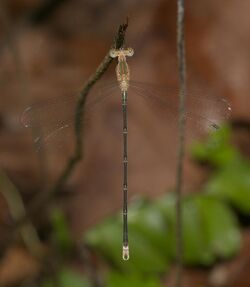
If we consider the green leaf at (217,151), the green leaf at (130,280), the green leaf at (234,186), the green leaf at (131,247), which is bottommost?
the green leaf at (130,280)

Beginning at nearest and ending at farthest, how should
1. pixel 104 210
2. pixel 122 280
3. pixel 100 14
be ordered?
pixel 122 280 < pixel 104 210 < pixel 100 14

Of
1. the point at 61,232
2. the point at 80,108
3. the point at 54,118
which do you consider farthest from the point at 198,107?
the point at 61,232

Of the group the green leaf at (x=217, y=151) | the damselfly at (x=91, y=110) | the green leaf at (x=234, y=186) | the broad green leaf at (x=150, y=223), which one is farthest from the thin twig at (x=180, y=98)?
the green leaf at (x=217, y=151)

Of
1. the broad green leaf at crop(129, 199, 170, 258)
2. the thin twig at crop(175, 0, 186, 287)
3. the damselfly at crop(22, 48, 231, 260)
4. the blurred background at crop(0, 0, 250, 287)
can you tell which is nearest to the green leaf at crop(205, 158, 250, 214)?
the blurred background at crop(0, 0, 250, 287)

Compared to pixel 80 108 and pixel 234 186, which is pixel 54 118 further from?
pixel 234 186

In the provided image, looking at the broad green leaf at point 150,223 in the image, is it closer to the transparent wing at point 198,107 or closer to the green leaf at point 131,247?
the green leaf at point 131,247

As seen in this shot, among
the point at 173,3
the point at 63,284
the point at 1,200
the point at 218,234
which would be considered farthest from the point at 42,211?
the point at 173,3

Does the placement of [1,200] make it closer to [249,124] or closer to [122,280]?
[122,280]
